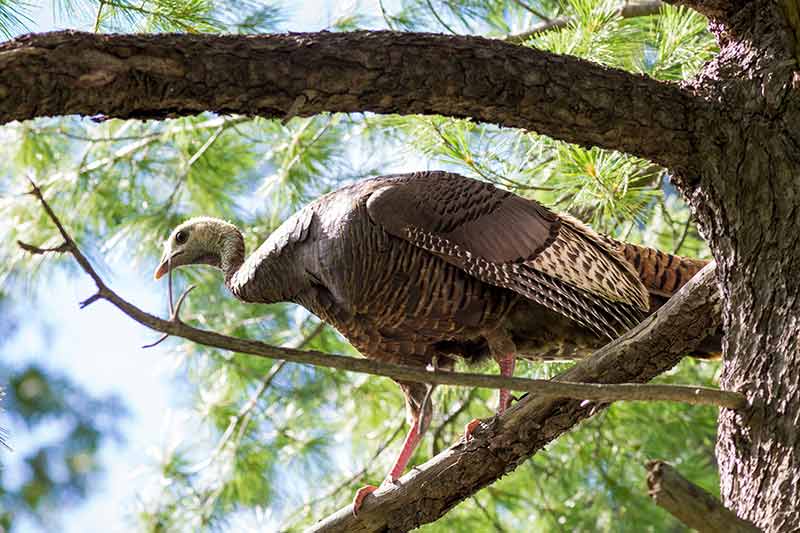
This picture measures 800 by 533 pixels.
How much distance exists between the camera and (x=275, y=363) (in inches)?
229

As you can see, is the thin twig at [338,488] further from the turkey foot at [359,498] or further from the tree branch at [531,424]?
the tree branch at [531,424]

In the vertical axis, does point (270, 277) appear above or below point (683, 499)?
above

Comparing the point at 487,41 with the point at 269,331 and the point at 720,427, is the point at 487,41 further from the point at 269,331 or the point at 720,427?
the point at 269,331

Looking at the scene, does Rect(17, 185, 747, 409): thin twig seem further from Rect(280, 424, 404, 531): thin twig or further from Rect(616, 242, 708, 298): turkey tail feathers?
Rect(280, 424, 404, 531): thin twig

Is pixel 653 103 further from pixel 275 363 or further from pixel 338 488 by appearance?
pixel 275 363

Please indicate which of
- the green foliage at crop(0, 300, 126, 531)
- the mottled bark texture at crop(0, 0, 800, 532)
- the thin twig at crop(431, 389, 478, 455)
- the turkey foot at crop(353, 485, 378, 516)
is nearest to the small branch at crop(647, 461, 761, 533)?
the mottled bark texture at crop(0, 0, 800, 532)

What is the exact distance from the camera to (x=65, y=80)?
1.98 metres

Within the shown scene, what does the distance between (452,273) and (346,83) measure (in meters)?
1.30

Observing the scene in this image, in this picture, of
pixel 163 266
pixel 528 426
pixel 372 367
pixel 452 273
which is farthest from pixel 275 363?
pixel 372 367

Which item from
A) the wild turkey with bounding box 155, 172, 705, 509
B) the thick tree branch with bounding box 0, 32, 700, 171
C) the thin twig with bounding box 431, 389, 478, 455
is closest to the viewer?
the thick tree branch with bounding box 0, 32, 700, 171

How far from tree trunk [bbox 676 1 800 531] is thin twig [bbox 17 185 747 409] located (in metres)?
0.09

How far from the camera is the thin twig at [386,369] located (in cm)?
156

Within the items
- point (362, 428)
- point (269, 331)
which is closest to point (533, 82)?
point (269, 331)

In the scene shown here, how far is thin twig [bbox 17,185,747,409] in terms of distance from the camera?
5.13 feet
